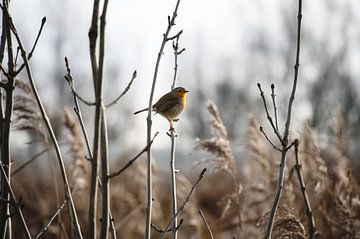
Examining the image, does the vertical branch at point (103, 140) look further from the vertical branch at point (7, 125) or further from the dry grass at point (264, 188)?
the dry grass at point (264, 188)

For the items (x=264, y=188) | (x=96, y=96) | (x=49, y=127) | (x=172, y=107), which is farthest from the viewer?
(x=264, y=188)

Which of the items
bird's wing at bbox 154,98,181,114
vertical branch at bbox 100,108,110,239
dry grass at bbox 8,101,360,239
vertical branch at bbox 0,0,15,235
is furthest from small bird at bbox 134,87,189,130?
vertical branch at bbox 100,108,110,239

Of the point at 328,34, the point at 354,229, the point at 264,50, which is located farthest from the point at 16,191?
the point at 264,50

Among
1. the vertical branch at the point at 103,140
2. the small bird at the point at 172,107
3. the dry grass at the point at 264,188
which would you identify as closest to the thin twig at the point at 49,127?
the vertical branch at the point at 103,140

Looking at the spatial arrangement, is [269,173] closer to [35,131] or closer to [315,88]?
[35,131]

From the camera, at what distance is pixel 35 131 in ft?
12.4

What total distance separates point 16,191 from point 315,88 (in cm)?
2584

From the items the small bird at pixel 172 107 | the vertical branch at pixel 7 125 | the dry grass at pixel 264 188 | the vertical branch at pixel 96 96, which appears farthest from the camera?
the small bird at pixel 172 107

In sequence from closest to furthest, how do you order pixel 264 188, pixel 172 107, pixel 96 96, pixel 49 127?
pixel 96 96 → pixel 49 127 → pixel 172 107 → pixel 264 188

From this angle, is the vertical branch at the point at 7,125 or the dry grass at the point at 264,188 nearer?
the vertical branch at the point at 7,125

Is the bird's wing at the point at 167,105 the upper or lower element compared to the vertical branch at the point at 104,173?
upper

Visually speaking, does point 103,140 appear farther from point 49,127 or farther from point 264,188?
point 264,188

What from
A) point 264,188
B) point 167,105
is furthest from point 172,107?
point 264,188

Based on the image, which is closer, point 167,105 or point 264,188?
point 167,105
